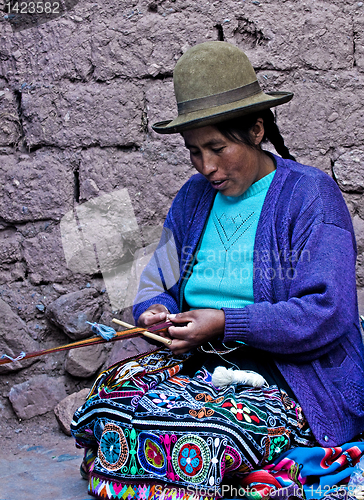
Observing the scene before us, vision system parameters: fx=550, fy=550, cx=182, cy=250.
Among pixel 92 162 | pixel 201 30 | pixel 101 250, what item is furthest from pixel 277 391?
pixel 201 30

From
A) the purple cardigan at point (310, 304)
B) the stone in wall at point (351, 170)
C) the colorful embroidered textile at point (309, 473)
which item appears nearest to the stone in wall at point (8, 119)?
the purple cardigan at point (310, 304)

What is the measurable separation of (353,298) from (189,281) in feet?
2.04

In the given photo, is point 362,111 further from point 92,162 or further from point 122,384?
point 122,384

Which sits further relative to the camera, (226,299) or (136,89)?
(136,89)

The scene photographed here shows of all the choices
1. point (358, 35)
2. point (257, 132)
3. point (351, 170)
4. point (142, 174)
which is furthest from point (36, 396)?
point (358, 35)

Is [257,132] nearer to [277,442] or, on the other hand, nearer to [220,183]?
[220,183]

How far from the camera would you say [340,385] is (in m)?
1.86

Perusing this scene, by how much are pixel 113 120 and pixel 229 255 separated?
1.15 m

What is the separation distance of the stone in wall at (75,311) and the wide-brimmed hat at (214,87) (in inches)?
48.8

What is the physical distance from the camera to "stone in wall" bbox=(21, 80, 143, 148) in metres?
2.80

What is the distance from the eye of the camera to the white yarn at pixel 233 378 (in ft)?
5.97

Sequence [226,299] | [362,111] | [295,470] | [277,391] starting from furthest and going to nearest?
[362,111] → [226,299] → [277,391] → [295,470]

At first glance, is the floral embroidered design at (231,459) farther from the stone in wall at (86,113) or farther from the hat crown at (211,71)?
the stone in wall at (86,113)

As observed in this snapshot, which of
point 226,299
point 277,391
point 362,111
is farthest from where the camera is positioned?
point 362,111
